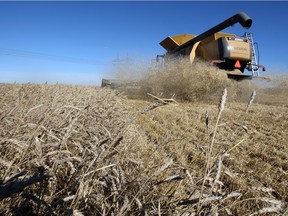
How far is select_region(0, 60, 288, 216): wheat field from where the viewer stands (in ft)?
3.65

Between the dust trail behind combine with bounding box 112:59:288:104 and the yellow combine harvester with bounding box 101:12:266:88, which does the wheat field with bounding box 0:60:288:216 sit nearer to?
the dust trail behind combine with bounding box 112:59:288:104

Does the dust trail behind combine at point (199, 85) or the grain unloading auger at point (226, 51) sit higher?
the grain unloading auger at point (226, 51)

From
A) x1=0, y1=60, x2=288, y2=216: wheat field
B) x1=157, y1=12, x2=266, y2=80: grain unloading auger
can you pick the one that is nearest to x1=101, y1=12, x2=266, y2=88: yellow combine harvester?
x1=157, y1=12, x2=266, y2=80: grain unloading auger

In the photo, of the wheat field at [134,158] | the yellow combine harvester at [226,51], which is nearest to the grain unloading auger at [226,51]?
A: the yellow combine harvester at [226,51]

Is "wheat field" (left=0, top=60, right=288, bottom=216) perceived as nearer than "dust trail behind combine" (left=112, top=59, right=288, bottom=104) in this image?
Yes

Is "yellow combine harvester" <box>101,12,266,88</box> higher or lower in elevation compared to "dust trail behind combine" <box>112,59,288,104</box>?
higher

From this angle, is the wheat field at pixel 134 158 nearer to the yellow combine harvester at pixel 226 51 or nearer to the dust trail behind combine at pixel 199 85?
the dust trail behind combine at pixel 199 85

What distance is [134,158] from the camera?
2109 mm

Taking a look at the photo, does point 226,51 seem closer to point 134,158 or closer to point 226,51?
point 226,51

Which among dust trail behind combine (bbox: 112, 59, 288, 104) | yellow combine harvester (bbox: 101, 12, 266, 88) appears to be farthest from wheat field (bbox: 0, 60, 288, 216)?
yellow combine harvester (bbox: 101, 12, 266, 88)

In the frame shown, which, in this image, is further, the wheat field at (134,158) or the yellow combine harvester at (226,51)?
the yellow combine harvester at (226,51)

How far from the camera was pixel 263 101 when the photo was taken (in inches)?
490

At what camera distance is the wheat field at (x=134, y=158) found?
111 cm

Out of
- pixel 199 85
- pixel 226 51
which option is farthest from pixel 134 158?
pixel 226 51
